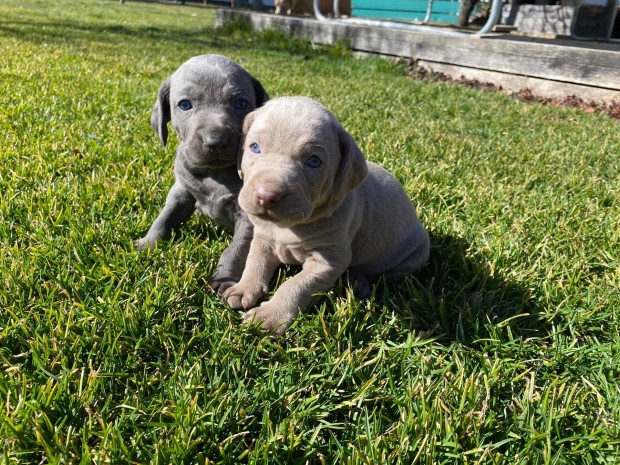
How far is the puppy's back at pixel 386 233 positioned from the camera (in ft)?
9.56

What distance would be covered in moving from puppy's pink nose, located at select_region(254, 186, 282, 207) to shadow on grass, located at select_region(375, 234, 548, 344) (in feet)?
3.06

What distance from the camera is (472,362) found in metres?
2.40

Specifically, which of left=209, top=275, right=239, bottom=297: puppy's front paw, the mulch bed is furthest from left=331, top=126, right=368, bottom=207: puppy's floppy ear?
the mulch bed

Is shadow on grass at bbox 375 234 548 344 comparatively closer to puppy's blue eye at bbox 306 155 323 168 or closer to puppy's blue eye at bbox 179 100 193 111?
puppy's blue eye at bbox 306 155 323 168

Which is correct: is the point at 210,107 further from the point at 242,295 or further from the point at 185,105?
the point at 242,295

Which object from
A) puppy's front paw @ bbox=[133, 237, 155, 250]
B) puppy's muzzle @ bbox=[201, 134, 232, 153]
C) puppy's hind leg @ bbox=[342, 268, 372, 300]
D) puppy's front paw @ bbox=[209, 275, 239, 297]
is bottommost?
puppy's hind leg @ bbox=[342, 268, 372, 300]

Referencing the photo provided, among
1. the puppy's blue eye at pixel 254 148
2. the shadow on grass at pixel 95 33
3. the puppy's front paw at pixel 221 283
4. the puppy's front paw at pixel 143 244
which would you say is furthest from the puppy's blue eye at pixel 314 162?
the shadow on grass at pixel 95 33

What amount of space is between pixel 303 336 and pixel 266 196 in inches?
28.3

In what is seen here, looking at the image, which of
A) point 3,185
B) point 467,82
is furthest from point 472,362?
point 467,82

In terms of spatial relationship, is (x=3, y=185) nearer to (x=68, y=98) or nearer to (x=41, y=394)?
(x=41, y=394)

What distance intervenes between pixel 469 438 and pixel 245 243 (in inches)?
61.8

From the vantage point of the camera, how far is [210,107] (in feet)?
9.35

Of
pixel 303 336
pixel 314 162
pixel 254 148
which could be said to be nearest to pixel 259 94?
pixel 254 148

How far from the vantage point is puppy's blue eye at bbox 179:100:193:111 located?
2914 millimetres
